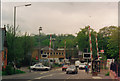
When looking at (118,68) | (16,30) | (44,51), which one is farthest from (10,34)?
(44,51)

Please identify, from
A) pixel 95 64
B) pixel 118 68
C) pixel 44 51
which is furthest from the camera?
pixel 44 51

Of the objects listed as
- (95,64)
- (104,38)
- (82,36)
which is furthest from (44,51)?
(95,64)

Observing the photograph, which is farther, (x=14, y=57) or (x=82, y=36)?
(x=82, y=36)

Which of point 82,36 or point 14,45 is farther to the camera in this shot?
point 82,36

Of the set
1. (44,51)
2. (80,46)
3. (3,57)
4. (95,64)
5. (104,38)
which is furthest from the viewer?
(44,51)

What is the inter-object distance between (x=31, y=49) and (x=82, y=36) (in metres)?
29.9

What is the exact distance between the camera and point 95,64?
2770cm

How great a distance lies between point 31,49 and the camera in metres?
50.3

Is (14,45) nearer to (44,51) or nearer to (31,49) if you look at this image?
(31,49)

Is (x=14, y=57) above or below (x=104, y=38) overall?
below

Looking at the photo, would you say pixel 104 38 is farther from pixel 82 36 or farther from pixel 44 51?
pixel 44 51

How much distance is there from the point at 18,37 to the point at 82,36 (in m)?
47.1

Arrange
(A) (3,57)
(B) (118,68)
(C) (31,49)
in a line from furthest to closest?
(C) (31,49) < (A) (3,57) < (B) (118,68)

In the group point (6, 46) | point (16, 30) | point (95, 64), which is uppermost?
point (16, 30)
